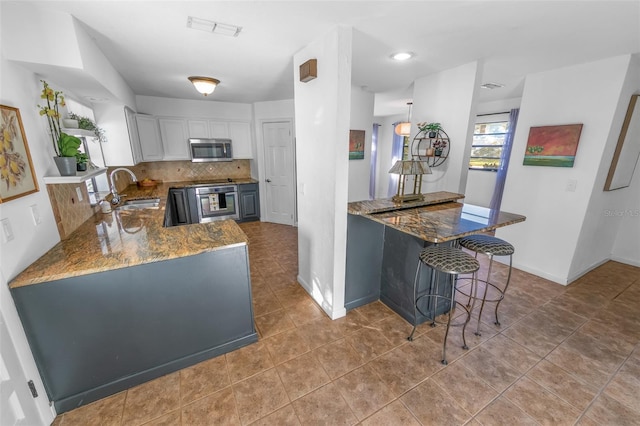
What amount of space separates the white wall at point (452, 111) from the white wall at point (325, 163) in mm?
1493

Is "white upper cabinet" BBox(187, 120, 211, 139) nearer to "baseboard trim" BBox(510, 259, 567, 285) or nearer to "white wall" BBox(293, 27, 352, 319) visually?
"white wall" BBox(293, 27, 352, 319)

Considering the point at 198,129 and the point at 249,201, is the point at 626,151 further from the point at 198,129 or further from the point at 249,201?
the point at 198,129

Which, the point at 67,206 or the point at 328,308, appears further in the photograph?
the point at 328,308

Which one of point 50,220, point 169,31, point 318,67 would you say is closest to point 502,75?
point 318,67

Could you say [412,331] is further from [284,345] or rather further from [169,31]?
[169,31]

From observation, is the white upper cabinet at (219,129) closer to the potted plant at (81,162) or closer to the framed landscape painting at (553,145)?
the potted plant at (81,162)

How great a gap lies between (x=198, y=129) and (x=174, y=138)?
1.45 ft

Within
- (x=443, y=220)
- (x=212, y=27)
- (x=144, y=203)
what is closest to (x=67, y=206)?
(x=144, y=203)

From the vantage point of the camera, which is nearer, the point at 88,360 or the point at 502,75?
the point at 88,360

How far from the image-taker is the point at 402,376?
1.77 m

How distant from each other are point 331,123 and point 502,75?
2520 millimetres

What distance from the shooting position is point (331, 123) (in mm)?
1973

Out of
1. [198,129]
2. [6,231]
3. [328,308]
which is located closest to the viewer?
[6,231]

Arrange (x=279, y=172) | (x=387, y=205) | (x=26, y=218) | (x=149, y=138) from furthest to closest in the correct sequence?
1. (x=279, y=172)
2. (x=149, y=138)
3. (x=387, y=205)
4. (x=26, y=218)
